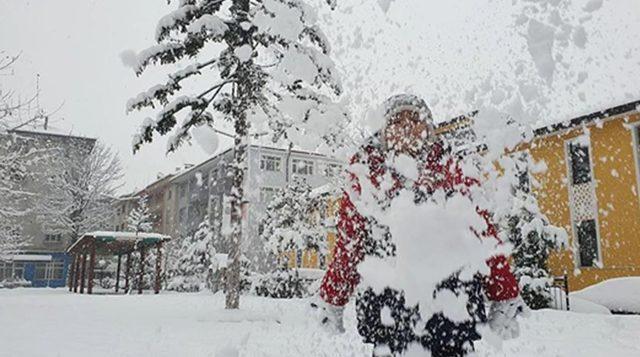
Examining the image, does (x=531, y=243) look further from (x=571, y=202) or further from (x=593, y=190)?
(x=571, y=202)

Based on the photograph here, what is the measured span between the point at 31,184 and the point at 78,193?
17743 mm

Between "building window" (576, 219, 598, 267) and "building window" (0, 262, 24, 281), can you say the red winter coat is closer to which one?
"building window" (576, 219, 598, 267)

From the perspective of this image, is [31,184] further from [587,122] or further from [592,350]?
[592,350]

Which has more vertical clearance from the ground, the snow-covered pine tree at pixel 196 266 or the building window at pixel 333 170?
the building window at pixel 333 170

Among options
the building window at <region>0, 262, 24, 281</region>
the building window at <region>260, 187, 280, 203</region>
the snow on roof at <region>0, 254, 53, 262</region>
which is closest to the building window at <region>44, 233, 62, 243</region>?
the snow on roof at <region>0, 254, 53, 262</region>

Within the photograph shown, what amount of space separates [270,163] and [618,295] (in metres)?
32.3

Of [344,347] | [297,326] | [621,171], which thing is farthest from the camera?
[621,171]

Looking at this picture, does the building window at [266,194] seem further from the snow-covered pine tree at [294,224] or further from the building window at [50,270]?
the building window at [50,270]

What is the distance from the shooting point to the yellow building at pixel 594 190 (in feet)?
49.0

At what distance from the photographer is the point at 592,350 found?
235 inches

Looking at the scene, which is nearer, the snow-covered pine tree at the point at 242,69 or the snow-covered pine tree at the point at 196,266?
the snow-covered pine tree at the point at 242,69

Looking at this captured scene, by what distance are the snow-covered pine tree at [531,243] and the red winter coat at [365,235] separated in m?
12.6

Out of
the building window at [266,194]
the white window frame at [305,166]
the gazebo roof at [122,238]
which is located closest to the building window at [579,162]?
the gazebo roof at [122,238]

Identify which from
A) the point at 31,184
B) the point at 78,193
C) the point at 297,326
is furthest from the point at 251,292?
the point at 31,184
